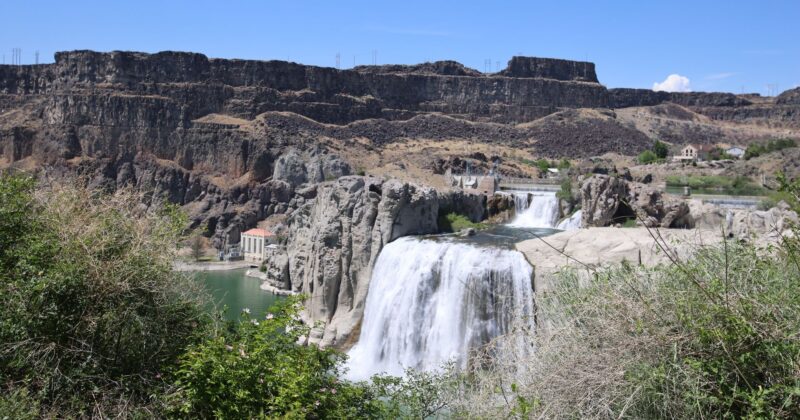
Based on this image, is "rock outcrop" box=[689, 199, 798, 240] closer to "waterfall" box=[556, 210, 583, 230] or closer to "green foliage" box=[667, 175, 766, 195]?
"waterfall" box=[556, 210, 583, 230]

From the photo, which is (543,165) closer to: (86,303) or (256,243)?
(256,243)

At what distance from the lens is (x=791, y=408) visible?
5254 mm

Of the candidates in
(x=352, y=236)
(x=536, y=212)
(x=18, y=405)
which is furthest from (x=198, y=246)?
(x=18, y=405)

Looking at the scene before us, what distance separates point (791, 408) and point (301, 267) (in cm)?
2915

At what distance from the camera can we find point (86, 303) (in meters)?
7.52

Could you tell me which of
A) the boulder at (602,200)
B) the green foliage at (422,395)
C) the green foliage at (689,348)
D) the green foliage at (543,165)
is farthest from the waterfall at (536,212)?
the green foliage at (543,165)

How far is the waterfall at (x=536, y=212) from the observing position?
30.7 meters

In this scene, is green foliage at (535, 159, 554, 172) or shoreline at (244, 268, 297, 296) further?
green foliage at (535, 159, 554, 172)

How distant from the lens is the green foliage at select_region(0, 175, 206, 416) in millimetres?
7105

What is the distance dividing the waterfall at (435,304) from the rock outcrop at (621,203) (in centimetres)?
700

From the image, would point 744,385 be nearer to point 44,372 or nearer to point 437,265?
point 44,372

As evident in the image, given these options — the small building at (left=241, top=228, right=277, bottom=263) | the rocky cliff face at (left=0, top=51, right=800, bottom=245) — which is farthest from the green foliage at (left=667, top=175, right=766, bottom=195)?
the small building at (left=241, top=228, right=277, bottom=263)

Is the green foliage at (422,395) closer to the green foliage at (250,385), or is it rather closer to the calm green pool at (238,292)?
the green foliage at (250,385)

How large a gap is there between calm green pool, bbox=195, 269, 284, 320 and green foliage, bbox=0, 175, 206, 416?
66.7 feet
